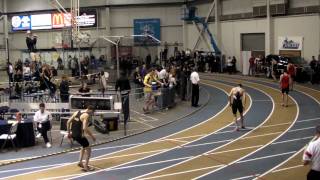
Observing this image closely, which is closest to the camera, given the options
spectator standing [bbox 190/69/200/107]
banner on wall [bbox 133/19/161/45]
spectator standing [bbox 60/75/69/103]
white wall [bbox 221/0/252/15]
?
spectator standing [bbox 60/75/69/103]

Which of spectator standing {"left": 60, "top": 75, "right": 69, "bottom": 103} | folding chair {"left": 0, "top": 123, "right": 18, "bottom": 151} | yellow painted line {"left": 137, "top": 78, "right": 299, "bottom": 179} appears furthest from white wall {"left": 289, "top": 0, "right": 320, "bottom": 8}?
folding chair {"left": 0, "top": 123, "right": 18, "bottom": 151}

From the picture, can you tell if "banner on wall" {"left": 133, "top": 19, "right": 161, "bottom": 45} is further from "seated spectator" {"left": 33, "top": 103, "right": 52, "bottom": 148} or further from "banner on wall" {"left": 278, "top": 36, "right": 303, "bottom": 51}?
"seated spectator" {"left": 33, "top": 103, "right": 52, "bottom": 148}

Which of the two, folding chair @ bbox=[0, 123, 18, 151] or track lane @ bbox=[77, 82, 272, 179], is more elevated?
folding chair @ bbox=[0, 123, 18, 151]

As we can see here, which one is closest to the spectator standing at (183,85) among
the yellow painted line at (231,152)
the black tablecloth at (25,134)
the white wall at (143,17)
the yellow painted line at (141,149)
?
the yellow painted line at (141,149)

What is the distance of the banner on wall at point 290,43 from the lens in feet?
114

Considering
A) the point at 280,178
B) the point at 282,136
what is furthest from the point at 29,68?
the point at 280,178

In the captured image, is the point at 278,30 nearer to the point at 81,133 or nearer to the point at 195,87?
the point at 195,87

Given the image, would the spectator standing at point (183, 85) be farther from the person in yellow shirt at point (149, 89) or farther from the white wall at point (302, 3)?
the white wall at point (302, 3)

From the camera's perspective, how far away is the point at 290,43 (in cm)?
3547

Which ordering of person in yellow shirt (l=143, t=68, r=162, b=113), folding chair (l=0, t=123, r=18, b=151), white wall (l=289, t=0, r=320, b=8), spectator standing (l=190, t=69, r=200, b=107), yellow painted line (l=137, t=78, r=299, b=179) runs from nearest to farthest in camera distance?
1. yellow painted line (l=137, t=78, r=299, b=179)
2. folding chair (l=0, t=123, r=18, b=151)
3. person in yellow shirt (l=143, t=68, r=162, b=113)
4. spectator standing (l=190, t=69, r=200, b=107)
5. white wall (l=289, t=0, r=320, b=8)

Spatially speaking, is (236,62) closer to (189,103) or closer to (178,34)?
(178,34)

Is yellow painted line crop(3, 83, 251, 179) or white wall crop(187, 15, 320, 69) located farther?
white wall crop(187, 15, 320, 69)

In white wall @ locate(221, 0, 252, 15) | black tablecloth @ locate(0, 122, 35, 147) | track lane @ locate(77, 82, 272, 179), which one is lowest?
track lane @ locate(77, 82, 272, 179)

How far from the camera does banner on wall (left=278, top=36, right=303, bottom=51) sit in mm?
34719
